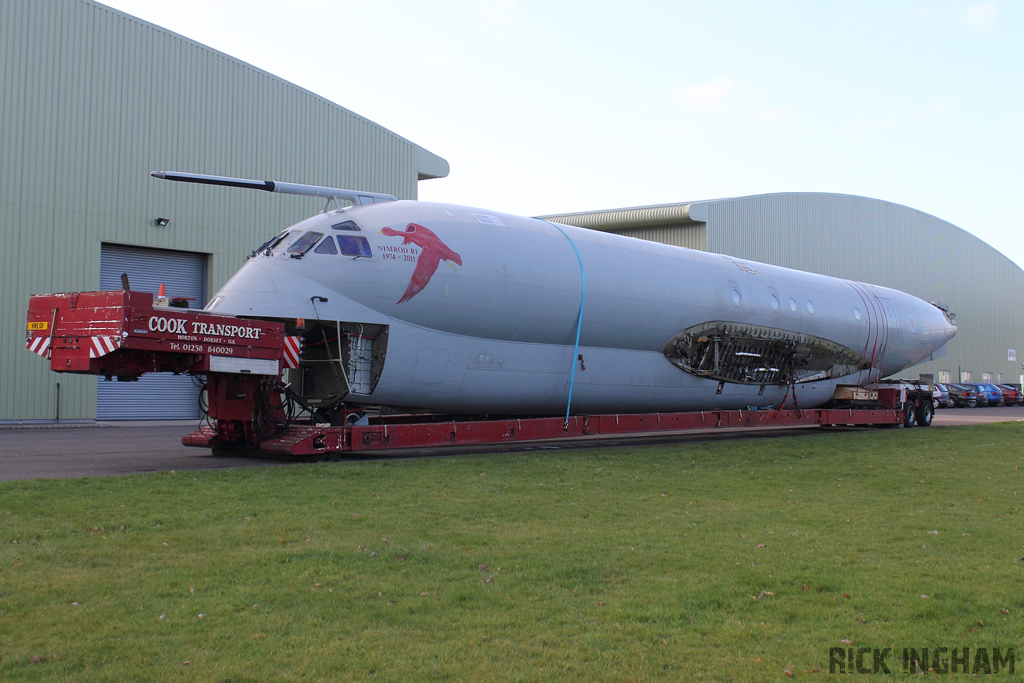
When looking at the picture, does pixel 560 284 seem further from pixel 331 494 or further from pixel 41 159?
pixel 41 159

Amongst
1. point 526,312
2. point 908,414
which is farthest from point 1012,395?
point 526,312

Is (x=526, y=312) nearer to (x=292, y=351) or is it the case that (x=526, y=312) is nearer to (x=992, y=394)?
(x=292, y=351)

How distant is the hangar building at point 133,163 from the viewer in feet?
78.0

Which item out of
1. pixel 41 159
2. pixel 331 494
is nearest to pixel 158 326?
pixel 331 494

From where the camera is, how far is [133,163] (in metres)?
25.9

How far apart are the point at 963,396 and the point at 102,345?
46.4 meters

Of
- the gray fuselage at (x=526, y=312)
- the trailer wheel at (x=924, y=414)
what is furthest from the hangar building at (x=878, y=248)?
the gray fuselage at (x=526, y=312)

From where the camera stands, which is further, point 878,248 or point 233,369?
point 878,248

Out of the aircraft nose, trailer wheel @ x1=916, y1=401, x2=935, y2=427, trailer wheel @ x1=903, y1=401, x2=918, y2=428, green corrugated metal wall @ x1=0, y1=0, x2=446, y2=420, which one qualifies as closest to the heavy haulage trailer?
the aircraft nose

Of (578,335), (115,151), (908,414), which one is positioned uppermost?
(115,151)

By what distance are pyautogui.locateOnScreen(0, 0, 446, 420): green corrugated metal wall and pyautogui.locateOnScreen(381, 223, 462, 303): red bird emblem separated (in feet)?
48.2

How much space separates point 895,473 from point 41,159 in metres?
23.0

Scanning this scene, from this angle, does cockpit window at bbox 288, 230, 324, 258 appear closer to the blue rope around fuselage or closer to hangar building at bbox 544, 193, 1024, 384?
the blue rope around fuselage

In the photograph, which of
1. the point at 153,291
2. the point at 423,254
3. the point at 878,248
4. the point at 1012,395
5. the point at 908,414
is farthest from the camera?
the point at 1012,395
